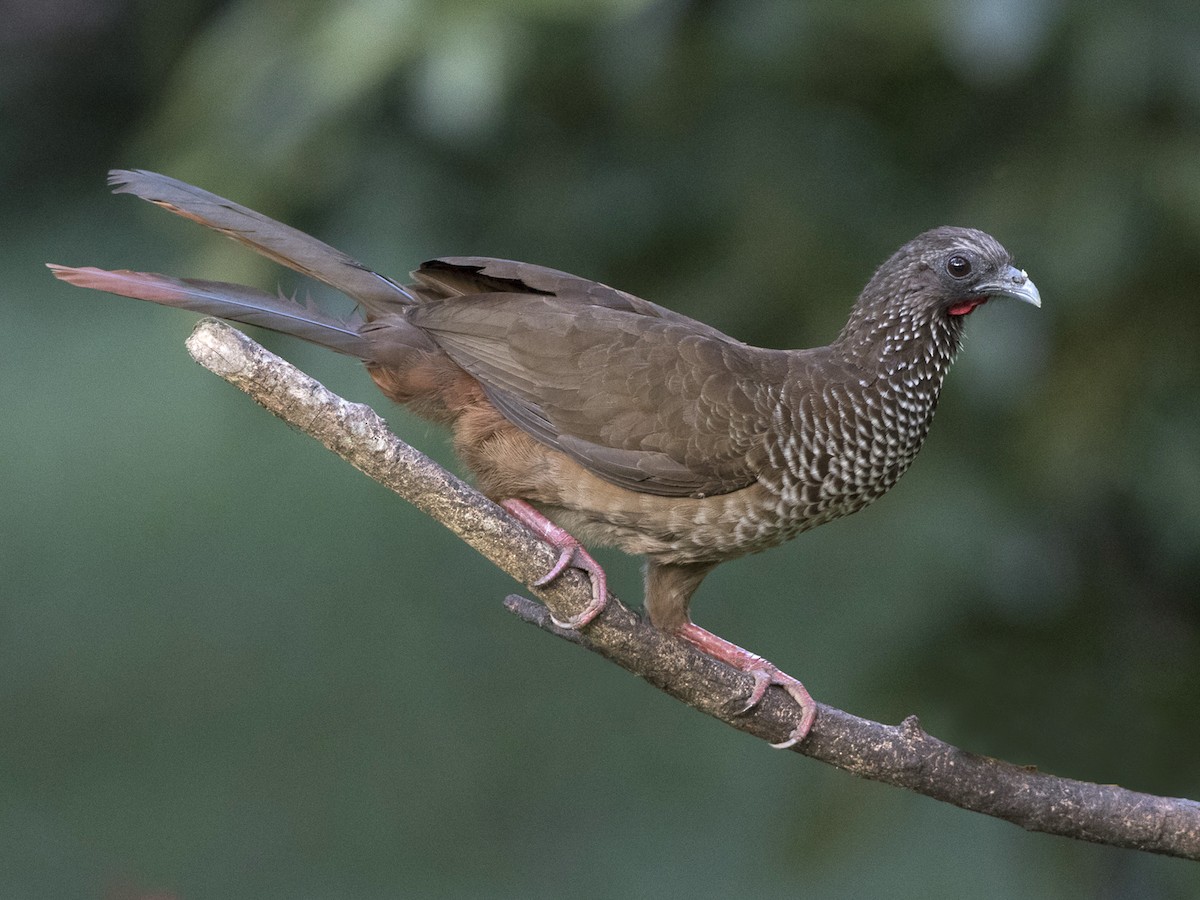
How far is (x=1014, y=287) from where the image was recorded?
2533mm

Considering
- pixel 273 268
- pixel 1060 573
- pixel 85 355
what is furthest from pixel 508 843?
pixel 85 355

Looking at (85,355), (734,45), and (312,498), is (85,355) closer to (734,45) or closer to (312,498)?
(312,498)

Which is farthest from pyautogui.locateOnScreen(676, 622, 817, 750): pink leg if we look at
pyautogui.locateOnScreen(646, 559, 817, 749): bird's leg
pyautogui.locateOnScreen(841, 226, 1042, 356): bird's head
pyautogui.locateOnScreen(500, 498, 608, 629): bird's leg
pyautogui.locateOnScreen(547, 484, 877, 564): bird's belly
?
pyautogui.locateOnScreen(841, 226, 1042, 356): bird's head

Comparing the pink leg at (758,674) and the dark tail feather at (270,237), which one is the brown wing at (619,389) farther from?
the pink leg at (758,674)

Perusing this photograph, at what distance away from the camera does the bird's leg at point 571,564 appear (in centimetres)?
239

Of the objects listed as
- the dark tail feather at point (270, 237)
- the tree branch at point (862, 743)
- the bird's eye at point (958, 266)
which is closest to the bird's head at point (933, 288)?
the bird's eye at point (958, 266)

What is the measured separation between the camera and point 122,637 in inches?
286

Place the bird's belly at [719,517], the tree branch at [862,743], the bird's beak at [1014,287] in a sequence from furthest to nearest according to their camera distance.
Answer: the bird's belly at [719,517] → the bird's beak at [1014,287] → the tree branch at [862,743]

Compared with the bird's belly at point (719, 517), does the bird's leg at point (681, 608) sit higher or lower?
lower

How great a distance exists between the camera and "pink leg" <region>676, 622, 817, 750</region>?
2.60m

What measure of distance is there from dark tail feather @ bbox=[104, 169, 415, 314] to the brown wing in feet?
0.30

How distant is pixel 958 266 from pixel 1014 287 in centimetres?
12

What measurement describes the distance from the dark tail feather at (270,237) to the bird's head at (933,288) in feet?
2.88

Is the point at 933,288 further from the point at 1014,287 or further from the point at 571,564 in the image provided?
the point at 571,564
